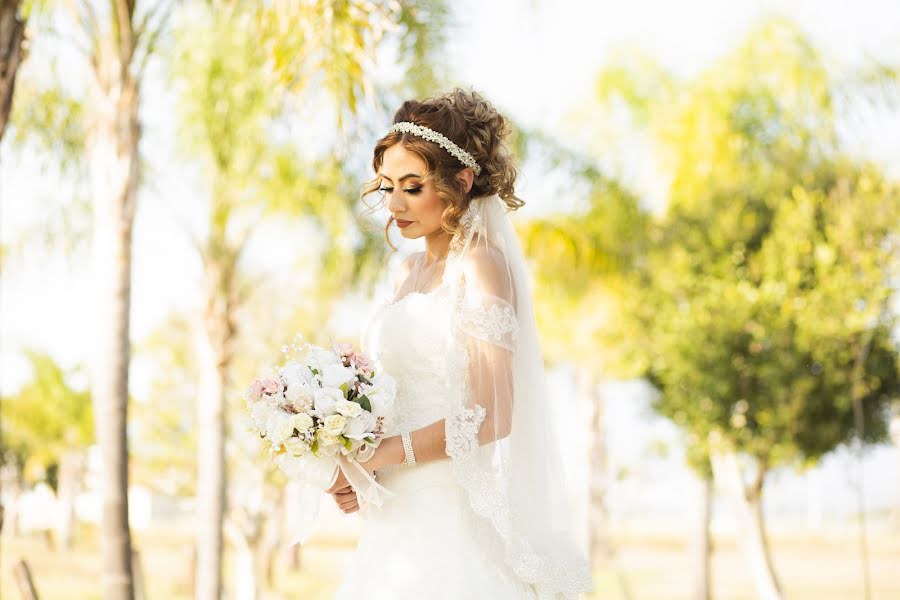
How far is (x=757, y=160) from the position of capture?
14.1m

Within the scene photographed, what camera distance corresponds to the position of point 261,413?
2.81 meters

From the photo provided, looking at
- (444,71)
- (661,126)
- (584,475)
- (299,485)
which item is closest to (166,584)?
(584,475)

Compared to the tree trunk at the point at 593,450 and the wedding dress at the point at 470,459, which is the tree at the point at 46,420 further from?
the wedding dress at the point at 470,459

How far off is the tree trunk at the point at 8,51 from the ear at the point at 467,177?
287 cm

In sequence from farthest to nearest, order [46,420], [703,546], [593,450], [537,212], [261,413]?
[46,420]
[593,450]
[703,546]
[537,212]
[261,413]

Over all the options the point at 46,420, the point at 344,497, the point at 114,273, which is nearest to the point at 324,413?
the point at 344,497

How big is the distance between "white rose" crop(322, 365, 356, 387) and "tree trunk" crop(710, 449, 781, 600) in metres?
10.3

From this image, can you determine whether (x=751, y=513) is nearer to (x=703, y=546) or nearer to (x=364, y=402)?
(x=703, y=546)

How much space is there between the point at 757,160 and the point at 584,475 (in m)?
6.76

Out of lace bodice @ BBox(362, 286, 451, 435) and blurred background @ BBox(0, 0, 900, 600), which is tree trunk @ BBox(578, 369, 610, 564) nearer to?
blurred background @ BBox(0, 0, 900, 600)

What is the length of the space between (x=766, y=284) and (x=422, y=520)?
9.51 m

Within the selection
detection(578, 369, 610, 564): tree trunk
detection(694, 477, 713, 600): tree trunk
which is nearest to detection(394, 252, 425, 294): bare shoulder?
detection(694, 477, 713, 600): tree trunk

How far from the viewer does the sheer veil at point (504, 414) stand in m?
2.89

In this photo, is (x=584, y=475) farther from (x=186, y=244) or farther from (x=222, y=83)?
(x=222, y=83)
